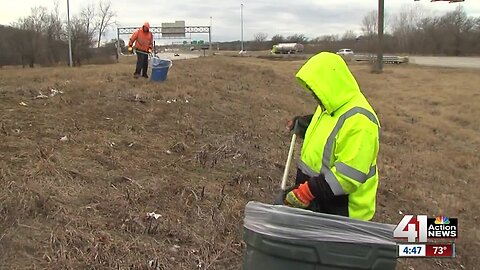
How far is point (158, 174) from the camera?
550 cm

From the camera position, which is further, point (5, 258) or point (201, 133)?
point (201, 133)

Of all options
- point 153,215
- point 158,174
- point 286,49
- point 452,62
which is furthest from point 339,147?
point 286,49

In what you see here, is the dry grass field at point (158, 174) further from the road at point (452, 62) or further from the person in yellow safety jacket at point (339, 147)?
the road at point (452, 62)

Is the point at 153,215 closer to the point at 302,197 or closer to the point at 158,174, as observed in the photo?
the point at 158,174

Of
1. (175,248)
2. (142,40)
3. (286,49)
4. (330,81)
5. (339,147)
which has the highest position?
(286,49)

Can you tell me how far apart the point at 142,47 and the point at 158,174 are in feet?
25.8

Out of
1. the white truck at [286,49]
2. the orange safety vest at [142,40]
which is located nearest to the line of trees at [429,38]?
the white truck at [286,49]

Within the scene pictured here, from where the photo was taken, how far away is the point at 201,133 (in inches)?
307

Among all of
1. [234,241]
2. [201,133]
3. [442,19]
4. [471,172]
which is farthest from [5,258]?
[442,19]

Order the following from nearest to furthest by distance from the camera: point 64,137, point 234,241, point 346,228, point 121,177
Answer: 1. point 346,228
2. point 234,241
3. point 121,177
4. point 64,137

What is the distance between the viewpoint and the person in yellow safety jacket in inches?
98.3

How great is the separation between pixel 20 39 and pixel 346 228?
58474mm

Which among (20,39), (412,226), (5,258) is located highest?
(20,39)

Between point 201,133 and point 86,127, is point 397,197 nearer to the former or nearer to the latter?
point 201,133
